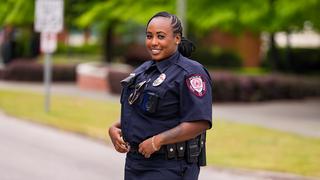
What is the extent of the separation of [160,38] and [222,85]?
52.6ft

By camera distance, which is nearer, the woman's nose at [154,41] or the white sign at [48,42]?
the woman's nose at [154,41]

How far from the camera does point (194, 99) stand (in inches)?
138

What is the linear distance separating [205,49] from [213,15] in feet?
56.4

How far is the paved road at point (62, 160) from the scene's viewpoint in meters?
8.81

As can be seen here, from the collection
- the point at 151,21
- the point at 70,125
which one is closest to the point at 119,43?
the point at 70,125

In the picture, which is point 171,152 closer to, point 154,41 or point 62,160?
point 154,41

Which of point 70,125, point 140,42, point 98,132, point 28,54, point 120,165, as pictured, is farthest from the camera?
point 140,42

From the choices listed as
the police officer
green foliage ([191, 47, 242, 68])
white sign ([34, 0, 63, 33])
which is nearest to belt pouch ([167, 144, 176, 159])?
the police officer

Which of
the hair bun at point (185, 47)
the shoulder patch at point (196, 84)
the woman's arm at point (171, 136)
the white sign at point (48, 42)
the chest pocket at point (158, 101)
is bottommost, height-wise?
the white sign at point (48, 42)

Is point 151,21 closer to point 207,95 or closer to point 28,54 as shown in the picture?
point 207,95

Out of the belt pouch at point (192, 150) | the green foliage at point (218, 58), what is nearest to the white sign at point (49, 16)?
the belt pouch at point (192, 150)

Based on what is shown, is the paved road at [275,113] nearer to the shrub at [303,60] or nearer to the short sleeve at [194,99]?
the shrub at [303,60]

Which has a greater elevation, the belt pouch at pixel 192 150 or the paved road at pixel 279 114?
the belt pouch at pixel 192 150

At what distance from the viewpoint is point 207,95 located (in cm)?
358
